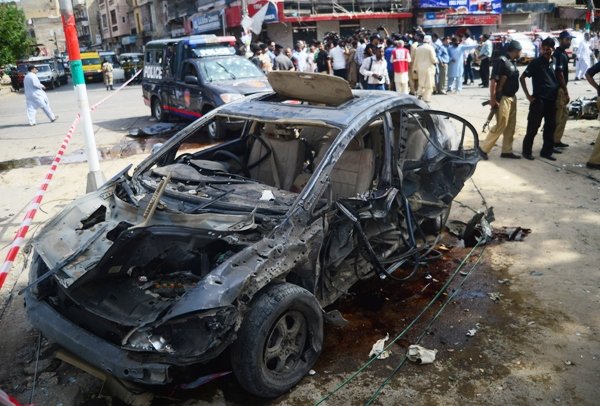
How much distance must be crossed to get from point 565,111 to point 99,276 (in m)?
7.76

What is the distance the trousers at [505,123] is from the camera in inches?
311

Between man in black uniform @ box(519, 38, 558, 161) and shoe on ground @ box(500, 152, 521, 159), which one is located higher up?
man in black uniform @ box(519, 38, 558, 161)

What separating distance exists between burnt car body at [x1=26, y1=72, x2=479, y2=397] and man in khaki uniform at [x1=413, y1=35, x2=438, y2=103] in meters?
9.06

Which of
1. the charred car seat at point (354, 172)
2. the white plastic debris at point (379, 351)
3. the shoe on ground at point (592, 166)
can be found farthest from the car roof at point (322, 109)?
the shoe on ground at point (592, 166)

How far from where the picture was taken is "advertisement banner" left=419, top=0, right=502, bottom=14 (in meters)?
33.2

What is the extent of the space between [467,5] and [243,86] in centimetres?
2824

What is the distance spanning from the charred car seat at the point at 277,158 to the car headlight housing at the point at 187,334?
2051mm

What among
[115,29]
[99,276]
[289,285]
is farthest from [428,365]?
[115,29]

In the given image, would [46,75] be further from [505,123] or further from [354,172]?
[354,172]

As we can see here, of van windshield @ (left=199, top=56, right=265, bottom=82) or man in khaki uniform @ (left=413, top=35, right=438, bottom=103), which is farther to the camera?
man in khaki uniform @ (left=413, top=35, right=438, bottom=103)

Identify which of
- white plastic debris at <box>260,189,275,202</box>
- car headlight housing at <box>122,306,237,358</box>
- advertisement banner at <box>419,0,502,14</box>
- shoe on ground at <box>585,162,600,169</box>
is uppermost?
advertisement banner at <box>419,0,502,14</box>

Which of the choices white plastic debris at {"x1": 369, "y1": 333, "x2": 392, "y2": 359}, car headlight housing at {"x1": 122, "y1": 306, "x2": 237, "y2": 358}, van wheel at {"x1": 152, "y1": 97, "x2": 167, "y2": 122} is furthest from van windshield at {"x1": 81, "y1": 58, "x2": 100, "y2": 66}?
car headlight housing at {"x1": 122, "y1": 306, "x2": 237, "y2": 358}

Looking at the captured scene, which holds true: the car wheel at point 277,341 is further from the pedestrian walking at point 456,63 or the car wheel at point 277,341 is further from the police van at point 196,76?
the pedestrian walking at point 456,63

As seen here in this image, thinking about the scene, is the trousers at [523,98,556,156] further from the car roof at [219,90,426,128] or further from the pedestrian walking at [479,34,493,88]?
the pedestrian walking at [479,34,493,88]
